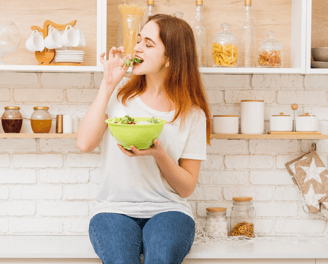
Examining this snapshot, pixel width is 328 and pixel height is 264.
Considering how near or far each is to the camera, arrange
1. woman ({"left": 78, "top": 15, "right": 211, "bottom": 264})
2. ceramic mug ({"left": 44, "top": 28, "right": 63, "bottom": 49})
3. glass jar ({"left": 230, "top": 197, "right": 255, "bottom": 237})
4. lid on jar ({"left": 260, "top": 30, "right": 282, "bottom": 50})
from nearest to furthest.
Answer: woman ({"left": 78, "top": 15, "right": 211, "bottom": 264})
ceramic mug ({"left": 44, "top": 28, "right": 63, "bottom": 49})
lid on jar ({"left": 260, "top": 30, "right": 282, "bottom": 50})
glass jar ({"left": 230, "top": 197, "right": 255, "bottom": 237})

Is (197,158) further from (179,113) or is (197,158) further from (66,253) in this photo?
(66,253)

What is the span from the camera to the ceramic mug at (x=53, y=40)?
5.68ft

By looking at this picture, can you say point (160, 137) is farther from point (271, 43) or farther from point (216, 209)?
point (271, 43)

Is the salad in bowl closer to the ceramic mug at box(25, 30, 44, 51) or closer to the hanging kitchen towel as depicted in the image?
the ceramic mug at box(25, 30, 44, 51)

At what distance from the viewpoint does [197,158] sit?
1.69 metres

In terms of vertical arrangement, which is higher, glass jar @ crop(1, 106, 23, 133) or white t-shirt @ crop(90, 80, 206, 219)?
glass jar @ crop(1, 106, 23, 133)

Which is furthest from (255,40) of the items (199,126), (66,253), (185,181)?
(66,253)

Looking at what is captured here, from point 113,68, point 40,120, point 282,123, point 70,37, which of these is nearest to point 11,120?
point 40,120

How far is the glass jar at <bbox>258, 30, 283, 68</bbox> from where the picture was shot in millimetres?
1811

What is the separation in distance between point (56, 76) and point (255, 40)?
105 centimetres

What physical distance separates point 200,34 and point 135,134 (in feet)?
2.57

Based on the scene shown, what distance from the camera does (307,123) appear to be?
1936mm

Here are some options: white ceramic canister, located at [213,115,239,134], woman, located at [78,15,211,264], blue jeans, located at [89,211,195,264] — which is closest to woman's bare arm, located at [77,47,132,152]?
woman, located at [78,15,211,264]

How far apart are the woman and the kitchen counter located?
0.18 m
